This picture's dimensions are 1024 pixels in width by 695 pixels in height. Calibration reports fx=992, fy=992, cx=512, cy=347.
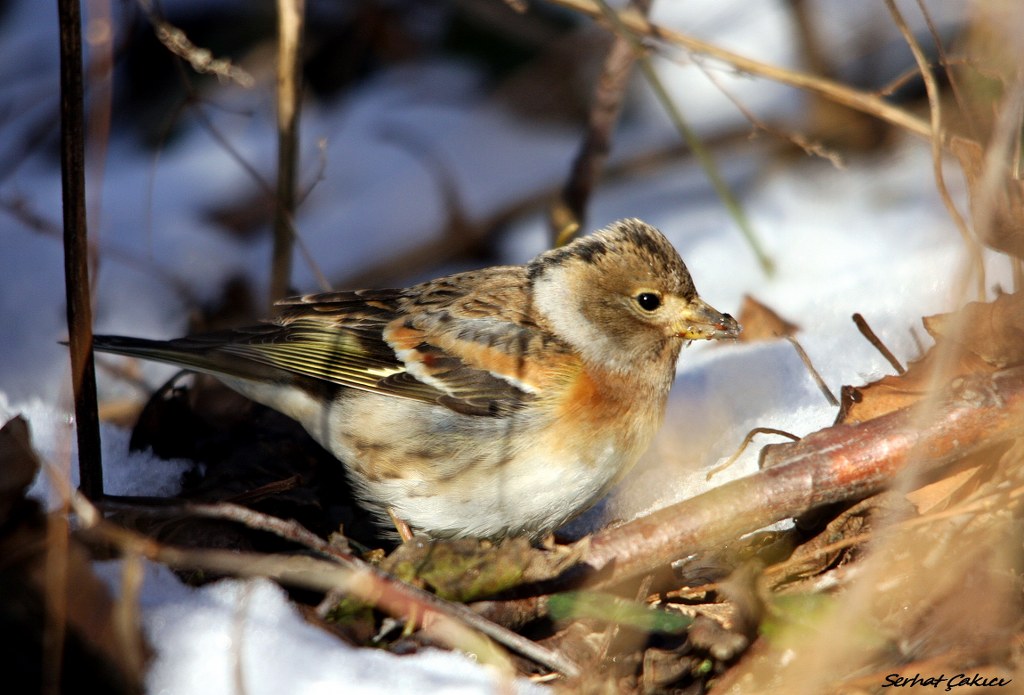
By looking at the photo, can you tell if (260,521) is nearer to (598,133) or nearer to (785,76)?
(785,76)

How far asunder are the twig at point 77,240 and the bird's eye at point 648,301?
1809 mm

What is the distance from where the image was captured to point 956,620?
2.37 metres

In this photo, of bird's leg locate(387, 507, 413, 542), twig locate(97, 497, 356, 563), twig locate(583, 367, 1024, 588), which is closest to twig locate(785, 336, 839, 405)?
twig locate(583, 367, 1024, 588)

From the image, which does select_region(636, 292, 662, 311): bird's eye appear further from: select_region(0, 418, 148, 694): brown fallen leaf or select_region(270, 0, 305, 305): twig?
select_region(0, 418, 148, 694): brown fallen leaf

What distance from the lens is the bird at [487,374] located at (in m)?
3.20

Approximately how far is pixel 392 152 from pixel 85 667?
14.8 ft

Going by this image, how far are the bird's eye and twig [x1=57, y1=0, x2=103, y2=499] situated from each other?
181cm

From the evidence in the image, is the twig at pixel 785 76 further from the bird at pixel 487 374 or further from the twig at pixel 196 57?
the twig at pixel 196 57

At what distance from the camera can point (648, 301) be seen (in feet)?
11.6

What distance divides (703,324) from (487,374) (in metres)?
0.79

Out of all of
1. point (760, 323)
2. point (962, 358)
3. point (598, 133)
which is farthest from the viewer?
point (598, 133)

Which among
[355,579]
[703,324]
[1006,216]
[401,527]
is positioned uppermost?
[1006,216]

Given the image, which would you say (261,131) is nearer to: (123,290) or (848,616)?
(123,290)

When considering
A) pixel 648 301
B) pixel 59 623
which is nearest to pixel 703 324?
pixel 648 301
